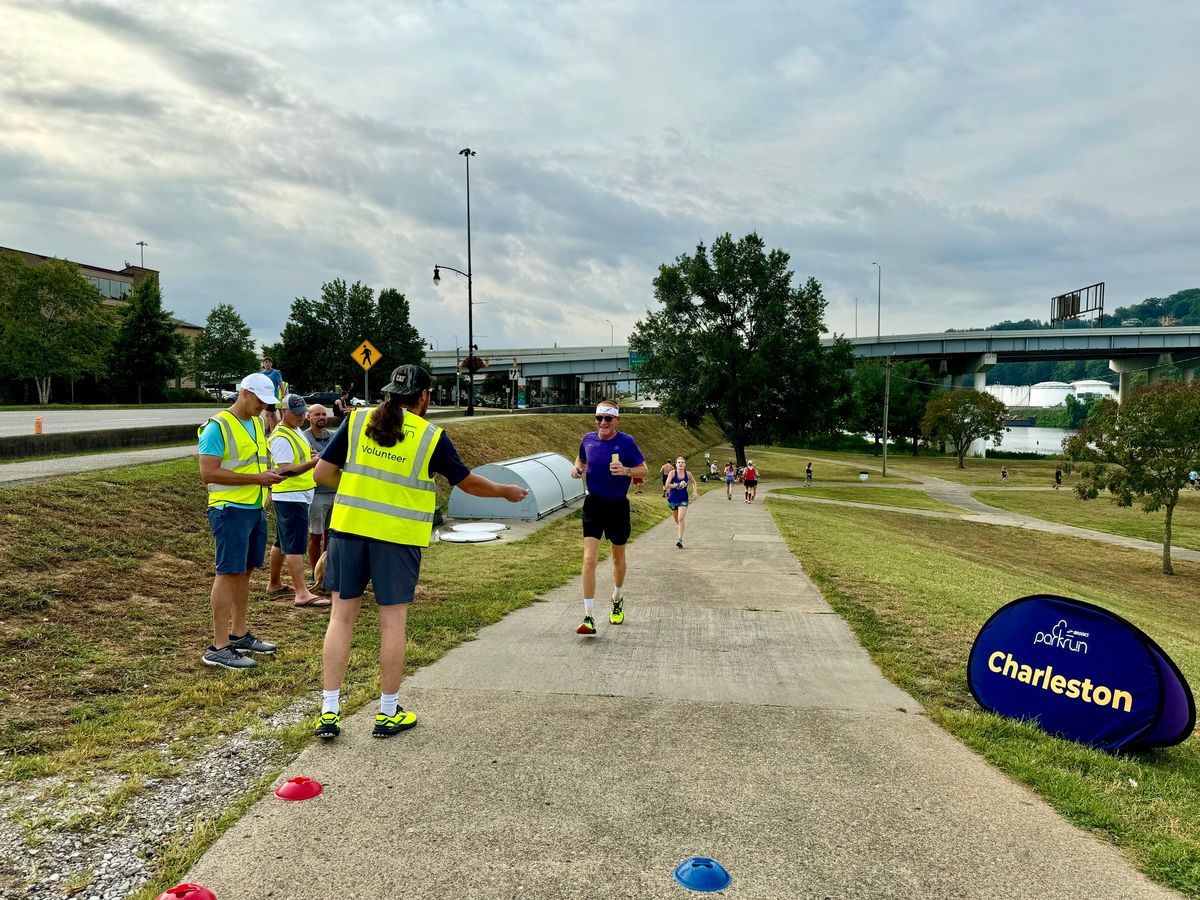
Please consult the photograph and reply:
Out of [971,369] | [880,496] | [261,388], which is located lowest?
[880,496]

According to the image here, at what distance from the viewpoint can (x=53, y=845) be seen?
303cm

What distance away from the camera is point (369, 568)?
423 cm

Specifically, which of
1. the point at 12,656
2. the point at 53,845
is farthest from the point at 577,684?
the point at 12,656

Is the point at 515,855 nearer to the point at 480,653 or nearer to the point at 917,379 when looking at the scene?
the point at 480,653

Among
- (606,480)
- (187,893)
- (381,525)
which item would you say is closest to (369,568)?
(381,525)

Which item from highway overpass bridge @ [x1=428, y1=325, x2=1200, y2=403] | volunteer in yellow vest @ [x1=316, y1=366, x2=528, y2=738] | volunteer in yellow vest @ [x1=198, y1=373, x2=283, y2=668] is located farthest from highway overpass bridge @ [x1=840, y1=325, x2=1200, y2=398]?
volunteer in yellow vest @ [x1=316, y1=366, x2=528, y2=738]

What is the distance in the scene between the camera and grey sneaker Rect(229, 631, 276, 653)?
18.7 feet

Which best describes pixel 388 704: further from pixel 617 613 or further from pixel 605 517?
pixel 617 613

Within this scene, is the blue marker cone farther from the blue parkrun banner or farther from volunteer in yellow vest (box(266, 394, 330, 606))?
volunteer in yellow vest (box(266, 394, 330, 606))

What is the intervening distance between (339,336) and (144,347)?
17.5 meters

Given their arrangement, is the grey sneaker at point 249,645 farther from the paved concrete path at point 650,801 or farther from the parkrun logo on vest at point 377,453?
the parkrun logo on vest at point 377,453

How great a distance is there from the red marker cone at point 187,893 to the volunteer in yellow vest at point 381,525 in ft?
4.65

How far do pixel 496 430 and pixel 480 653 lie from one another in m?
26.1

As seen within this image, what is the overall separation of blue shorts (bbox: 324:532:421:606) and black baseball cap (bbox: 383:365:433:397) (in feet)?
2.80
